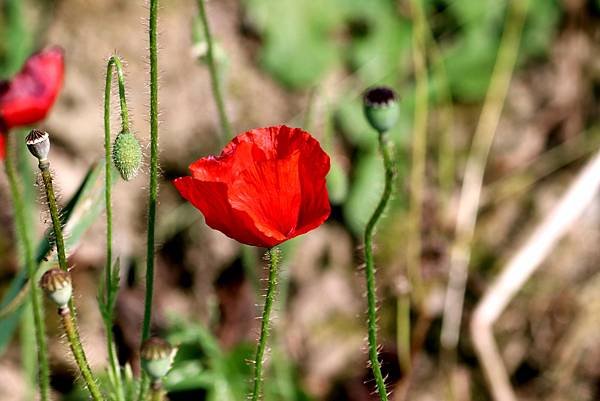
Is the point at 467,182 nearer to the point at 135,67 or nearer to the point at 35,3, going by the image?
the point at 135,67

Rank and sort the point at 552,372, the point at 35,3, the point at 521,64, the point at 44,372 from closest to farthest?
the point at 44,372, the point at 552,372, the point at 35,3, the point at 521,64

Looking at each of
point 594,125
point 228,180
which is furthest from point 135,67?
point 228,180

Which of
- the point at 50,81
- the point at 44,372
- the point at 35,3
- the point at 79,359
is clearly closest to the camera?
the point at 79,359

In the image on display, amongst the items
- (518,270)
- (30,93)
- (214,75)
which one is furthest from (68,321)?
(518,270)

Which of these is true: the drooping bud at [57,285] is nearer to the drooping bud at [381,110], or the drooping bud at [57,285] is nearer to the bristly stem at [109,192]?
the bristly stem at [109,192]

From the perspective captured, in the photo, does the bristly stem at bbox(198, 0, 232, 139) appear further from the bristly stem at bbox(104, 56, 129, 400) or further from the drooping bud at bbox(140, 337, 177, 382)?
the drooping bud at bbox(140, 337, 177, 382)

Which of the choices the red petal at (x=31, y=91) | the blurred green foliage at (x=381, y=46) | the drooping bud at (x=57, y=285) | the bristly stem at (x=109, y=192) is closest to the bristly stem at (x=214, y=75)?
the red petal at (x=31, y=91)

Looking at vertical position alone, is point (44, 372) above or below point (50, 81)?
below
